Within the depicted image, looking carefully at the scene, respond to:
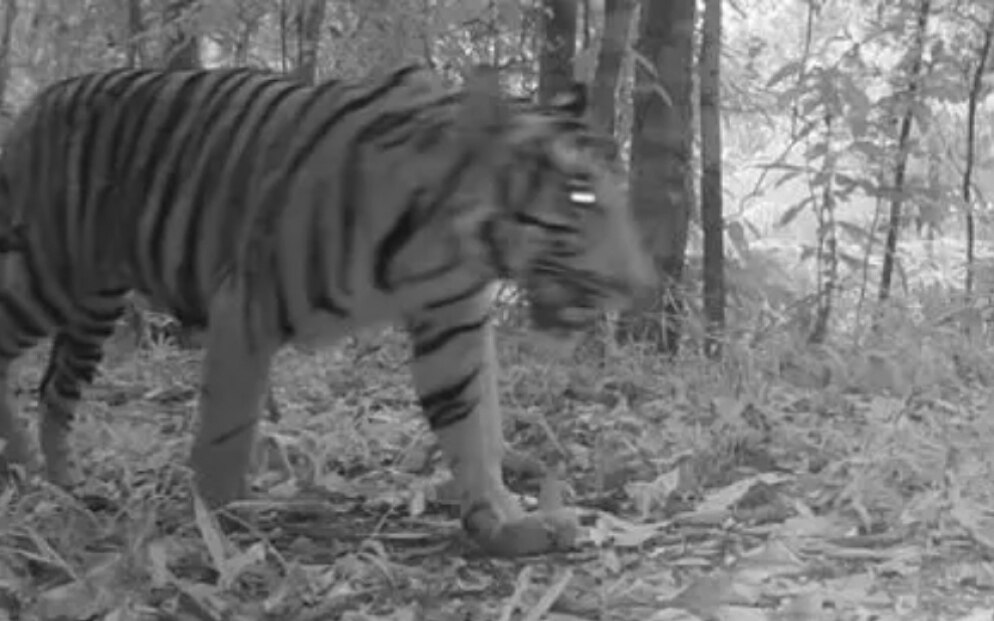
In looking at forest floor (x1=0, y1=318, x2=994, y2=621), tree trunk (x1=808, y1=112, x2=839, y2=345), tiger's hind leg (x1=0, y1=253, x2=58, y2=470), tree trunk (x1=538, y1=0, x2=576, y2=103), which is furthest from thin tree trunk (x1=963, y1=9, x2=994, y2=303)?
tiger's hind leg (x1=0, y1=253, x2=58, y2=470)

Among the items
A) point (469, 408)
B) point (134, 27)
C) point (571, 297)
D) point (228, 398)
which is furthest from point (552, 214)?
point (134, 27)

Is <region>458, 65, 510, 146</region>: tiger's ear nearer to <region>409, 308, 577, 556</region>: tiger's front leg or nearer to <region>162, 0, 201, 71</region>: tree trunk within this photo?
<region>409, 308, 577, 556</region>: tiger's front leg

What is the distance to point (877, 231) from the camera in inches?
212

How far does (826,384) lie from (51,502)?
202cm

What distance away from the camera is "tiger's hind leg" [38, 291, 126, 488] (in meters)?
3.47

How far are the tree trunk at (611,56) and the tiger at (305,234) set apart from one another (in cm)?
142

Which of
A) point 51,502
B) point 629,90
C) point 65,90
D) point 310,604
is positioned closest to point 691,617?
point 310,604

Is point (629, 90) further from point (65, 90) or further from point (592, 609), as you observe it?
point (592, 609)

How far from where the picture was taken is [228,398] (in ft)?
9.41

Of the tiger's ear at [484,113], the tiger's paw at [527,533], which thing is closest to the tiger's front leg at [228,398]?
the tiger's paw at [527,533]

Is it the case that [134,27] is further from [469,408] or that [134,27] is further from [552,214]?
[552,214]

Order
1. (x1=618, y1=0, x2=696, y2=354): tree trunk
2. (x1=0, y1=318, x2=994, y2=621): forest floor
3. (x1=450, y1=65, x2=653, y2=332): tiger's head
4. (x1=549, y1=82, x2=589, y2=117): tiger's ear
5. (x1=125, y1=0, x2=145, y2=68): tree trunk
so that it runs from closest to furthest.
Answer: (x1=0, y1=318, x2=994, y2=621): forest floor < (x1=450, y1=65, x2=653, y2=332): tiger's head < (x1=549, y1=82, x2=589, y2=117): tiger's ear < (x1=618, y1=0, x2=696, y2=354): tree trunk < (x1=125, y1=0, x2=145, y2=68): tree trunk

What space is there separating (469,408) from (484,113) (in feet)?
1.91

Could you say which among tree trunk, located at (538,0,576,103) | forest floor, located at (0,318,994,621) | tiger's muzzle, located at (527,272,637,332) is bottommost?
forest floor, located at (0,318,994,621)
